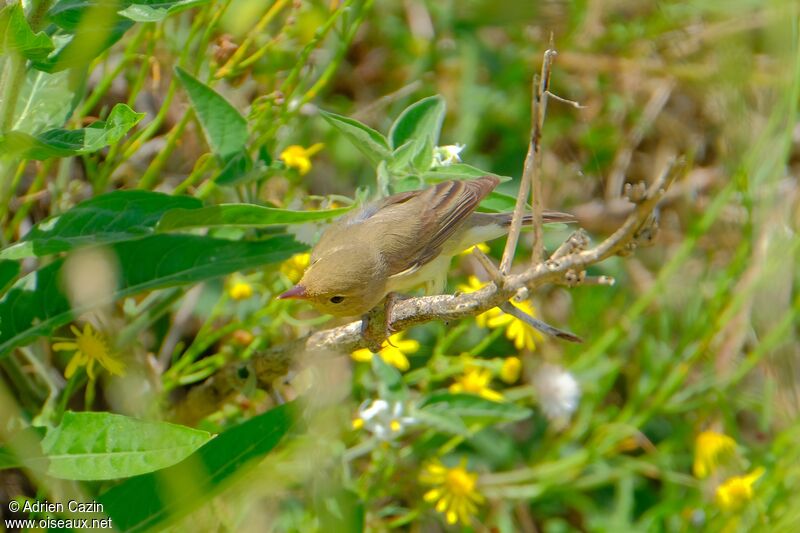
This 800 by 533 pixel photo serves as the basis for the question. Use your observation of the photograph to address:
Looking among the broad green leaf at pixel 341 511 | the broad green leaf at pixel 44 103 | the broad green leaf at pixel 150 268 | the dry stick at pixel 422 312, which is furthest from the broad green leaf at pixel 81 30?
the broad green leaf at pixel 341 511

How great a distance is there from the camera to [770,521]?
2.20 meters

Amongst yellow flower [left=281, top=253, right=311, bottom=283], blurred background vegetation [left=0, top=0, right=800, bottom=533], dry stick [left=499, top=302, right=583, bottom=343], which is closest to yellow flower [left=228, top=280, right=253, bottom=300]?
blurred background vegetation [left=0, top=0, right=800, bottom=533]

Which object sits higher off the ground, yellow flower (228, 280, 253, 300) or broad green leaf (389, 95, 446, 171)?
broad green leaf (389, 95, 446, 171)

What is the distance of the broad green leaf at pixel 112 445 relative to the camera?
1516mm

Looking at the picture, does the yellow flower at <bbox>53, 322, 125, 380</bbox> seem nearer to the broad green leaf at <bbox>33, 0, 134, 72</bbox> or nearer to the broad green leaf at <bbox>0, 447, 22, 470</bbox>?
the broad green leaf at <bbox>0, 447, 22, 470</bbox>

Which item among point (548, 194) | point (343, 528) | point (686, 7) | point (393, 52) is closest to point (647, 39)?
point (686, 7)

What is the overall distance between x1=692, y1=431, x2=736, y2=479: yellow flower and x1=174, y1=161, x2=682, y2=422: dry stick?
1336 millimetres

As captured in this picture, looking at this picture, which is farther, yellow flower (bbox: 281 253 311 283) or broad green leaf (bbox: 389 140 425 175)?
yellow flower (bbox: 281 253 311 283)

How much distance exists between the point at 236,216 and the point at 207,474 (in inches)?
20.0

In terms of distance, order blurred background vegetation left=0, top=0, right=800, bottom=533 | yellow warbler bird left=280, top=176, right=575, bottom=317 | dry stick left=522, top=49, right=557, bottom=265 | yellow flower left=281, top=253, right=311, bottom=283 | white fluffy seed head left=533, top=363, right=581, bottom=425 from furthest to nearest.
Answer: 1. white fluffy seed head left=533, top=363, right=581, bottom=425
2. yellow flower left=281, top=253, right=311, bottom=283
3. yellow warbler bird left=280, top=176, right=575, bottom=317
4. blurred background vegetation left=0, top=0, right=800, bottom=533
5. dry stick left=522, top=49, right=557, bottom=265

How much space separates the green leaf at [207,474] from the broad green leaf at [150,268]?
1.22ft

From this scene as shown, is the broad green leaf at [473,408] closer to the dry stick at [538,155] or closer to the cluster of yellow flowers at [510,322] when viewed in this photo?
the cluster of yellow flowers at [510,322]

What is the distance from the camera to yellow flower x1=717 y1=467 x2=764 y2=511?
7.71ft

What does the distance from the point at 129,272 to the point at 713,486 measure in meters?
1.85
